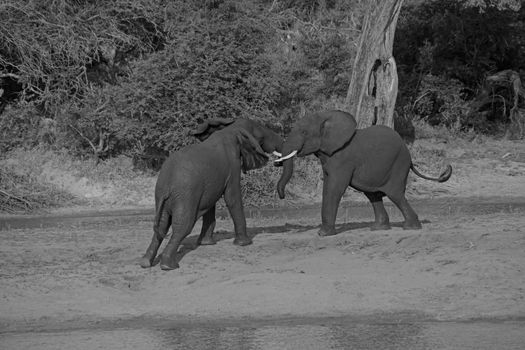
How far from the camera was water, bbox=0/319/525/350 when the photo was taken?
8320 mm

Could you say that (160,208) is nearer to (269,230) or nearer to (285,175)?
(285,175)

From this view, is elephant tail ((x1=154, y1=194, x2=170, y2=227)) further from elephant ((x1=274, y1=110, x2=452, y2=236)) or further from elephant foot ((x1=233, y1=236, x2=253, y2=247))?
elephant ((x1=274, y1=110, x2=452, y2=236))

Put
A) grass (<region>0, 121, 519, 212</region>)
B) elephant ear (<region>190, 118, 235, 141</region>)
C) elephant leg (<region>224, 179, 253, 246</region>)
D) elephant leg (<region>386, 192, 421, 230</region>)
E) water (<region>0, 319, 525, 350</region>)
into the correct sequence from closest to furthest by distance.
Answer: water (<region>0, 319, 525, 350</region>)
elephant leg (<region>224, 179, 253, 246</region>)
elephant ear (<region>190, 118, 235, 141</region>)
elephant leg (<region>386, 192, 421, 230</region>)
grass (<region>0, 121, 519, 212</region>)

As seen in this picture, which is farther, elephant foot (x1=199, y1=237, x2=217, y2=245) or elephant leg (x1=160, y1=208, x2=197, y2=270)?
elephant foot (x1=199, y1=237, x2=217, y2=245)

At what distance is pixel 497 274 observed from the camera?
9.68m

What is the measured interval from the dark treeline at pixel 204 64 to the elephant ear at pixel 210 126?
6600 mm

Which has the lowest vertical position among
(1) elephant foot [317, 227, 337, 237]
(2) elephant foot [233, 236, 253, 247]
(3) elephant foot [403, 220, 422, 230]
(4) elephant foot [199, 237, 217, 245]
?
(4) elephant foot [199, 237, 217, 245]

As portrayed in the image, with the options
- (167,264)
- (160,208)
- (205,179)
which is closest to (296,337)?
(167,264)

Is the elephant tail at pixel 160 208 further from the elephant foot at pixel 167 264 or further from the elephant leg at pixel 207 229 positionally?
the elephant leg at pixel 207 229

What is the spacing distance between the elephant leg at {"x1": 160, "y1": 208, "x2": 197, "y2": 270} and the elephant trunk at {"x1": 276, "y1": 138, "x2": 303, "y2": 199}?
5.92 feet

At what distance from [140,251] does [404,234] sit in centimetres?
306

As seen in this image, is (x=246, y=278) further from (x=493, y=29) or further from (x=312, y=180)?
(x=493, y=29)

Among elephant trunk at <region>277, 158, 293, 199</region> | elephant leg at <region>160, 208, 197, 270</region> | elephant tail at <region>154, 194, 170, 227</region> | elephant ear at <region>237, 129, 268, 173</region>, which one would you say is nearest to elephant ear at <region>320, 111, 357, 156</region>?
elephant trunk at <region>277, 158, 293, 199</region>

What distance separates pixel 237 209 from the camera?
38.9ft
